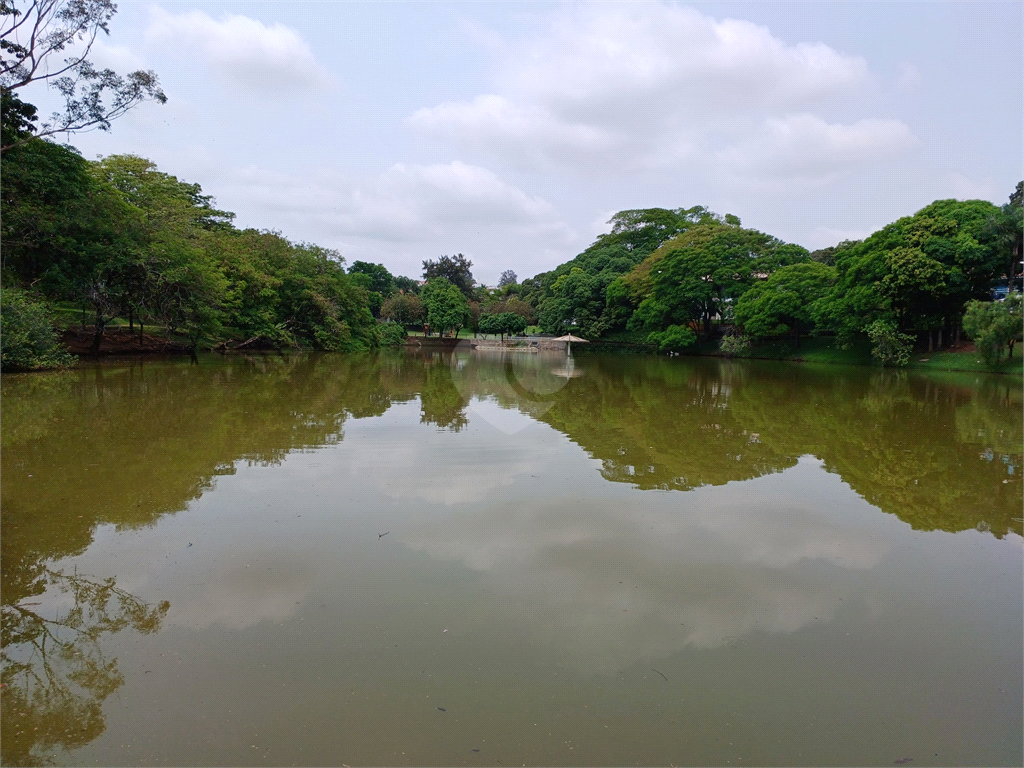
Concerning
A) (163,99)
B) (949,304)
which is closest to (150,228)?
(163,99)

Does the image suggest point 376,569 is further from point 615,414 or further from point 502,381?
point 502,381

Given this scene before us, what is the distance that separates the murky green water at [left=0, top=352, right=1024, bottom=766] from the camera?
216 cm

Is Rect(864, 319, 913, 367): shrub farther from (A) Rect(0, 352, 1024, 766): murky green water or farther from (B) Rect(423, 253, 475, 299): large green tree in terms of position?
(B) Rect(423, 253, 475, 299): large green tree

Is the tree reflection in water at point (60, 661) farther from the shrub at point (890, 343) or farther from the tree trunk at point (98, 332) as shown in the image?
the shrub at point (890, 343)

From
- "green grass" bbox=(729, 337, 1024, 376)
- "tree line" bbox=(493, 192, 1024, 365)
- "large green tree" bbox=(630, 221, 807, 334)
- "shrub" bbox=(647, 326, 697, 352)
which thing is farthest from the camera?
"shrub" bbox=(647, 326, 697, 352)

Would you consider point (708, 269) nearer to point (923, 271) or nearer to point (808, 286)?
point (808, 286)

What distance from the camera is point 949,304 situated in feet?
69.4

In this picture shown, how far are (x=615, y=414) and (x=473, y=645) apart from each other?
24.2 feet

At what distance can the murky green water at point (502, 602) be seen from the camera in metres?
2.16

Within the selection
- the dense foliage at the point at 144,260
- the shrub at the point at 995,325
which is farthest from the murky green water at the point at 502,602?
the shrub at the point at 995,325

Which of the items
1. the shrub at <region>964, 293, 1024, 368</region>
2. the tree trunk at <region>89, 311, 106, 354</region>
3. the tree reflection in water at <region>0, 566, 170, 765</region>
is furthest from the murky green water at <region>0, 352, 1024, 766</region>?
the shrub at <region>964, 293, 1024, 368</region>

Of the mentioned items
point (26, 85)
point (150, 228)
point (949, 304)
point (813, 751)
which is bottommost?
point (813, 751)

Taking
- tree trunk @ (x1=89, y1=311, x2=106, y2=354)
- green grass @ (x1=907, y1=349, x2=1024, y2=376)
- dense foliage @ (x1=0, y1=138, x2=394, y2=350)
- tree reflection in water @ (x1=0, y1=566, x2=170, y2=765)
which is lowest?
tree reflection in water @ (x1=0, y1=566, x2=170, y2=765)

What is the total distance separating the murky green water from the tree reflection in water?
0.04 feet
